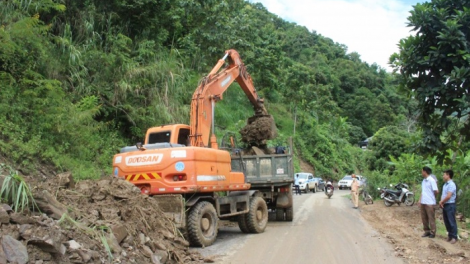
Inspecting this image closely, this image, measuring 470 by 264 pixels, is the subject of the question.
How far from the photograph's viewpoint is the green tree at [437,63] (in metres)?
8.70

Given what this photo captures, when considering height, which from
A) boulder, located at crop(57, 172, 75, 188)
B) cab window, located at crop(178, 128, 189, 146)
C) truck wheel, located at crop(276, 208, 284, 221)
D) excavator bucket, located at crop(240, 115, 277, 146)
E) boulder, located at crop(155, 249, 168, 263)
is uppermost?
excavator bucket, located at crop(240, 115, 277, 146)

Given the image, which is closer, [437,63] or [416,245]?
[416,245]

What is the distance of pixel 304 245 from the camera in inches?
332

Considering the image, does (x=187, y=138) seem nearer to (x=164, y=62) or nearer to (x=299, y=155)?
(x=164, y=62)

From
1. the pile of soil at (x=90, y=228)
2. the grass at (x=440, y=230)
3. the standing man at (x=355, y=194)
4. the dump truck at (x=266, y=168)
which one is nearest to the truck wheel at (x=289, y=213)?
the dump truck at (x=266, y=168)

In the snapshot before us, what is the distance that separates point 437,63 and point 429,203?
3116 mm

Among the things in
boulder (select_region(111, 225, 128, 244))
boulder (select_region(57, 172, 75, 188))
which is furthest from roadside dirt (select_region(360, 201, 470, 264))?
boulder (select_region(57, 172, 75, 188))

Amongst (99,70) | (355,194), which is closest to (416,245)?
(355,194)

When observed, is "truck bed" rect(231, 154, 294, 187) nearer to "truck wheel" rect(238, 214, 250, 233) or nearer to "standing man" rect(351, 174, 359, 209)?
"truck wheel" rect(238, 214, 250, 233)

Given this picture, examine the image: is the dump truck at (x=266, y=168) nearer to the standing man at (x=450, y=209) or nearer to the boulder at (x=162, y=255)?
the standing man at (x=450, y=209)

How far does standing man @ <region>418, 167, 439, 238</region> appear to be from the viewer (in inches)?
360

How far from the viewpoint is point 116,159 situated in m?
8.96

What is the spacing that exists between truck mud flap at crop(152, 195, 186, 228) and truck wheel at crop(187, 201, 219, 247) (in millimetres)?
301

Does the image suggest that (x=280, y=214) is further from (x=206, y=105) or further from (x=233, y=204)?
(x=206, y=105)
